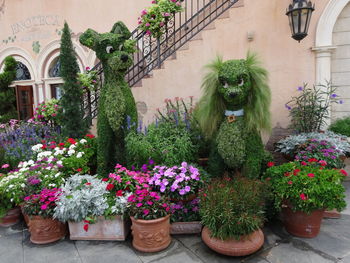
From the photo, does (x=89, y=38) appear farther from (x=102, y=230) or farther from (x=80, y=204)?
(x=102, y=230)

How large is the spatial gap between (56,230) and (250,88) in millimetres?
2866

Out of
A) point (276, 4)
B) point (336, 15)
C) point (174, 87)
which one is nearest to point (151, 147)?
point (174, 87)

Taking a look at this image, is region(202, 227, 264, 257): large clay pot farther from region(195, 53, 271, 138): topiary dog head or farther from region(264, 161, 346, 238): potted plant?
region(195, 53, 271, 138): topiary dog head

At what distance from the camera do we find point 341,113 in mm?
4605

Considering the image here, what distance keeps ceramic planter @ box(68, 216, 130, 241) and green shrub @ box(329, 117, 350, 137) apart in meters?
4.02

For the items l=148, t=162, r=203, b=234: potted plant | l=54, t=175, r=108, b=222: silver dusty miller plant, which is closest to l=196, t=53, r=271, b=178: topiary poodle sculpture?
l=148, t=162, r=203, b=234: potted plant

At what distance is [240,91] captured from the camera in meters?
2.87

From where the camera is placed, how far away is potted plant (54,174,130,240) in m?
2.67

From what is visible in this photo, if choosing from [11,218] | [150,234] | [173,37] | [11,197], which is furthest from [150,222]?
[173,37]

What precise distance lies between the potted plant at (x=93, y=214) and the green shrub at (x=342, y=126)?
154 inches

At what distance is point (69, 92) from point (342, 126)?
5.13m

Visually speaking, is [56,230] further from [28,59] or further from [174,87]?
[28,59]

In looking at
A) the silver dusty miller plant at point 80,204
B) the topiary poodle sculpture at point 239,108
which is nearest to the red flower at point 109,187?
the silver dusty miller plant at point 80,204

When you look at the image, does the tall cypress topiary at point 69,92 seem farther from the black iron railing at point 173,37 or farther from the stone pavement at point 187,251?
the stone pavement at point 187,251
